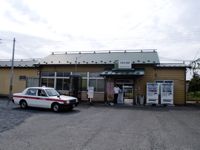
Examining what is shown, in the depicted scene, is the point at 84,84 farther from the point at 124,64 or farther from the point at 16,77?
the point at 16,77

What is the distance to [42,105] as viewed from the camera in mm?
15664

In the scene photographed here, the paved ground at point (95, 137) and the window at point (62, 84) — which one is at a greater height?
the window at point (62, 84)

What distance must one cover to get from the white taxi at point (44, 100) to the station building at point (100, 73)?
6640 mm

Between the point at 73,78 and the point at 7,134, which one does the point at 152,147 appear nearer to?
the point at 7,134

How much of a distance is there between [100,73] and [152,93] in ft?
17.6

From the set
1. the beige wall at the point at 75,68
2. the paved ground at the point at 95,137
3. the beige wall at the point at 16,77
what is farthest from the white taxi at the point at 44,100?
the beige wall at the point at 16,77

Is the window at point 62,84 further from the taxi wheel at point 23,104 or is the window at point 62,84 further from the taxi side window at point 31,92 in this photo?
the taxi wheel at point 23,104

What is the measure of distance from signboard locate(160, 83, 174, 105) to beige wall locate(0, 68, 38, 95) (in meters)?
13.3

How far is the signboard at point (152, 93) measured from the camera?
810 inches

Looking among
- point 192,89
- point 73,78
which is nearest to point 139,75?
point 73,78

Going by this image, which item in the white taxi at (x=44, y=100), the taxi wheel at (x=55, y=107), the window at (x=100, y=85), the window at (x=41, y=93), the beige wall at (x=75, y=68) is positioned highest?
the beige wall at (x=75, y=68)

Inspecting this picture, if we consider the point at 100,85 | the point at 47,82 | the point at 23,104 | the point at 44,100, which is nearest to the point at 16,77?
the point at 47,82

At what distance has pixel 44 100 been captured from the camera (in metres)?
15.6

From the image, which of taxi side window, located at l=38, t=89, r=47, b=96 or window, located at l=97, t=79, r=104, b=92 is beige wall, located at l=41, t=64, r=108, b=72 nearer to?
window, located at l=97, t=79, r=104, b=92
